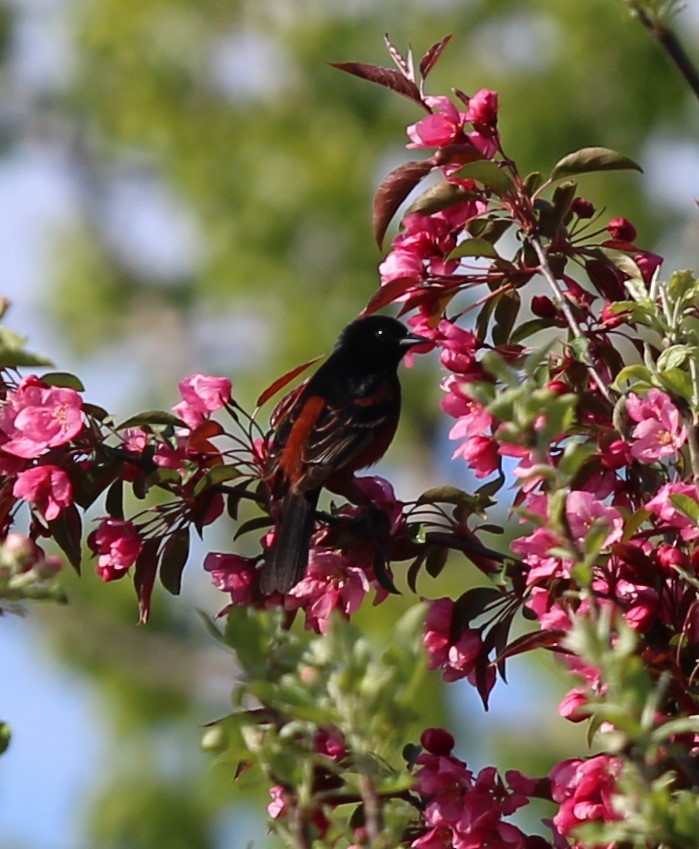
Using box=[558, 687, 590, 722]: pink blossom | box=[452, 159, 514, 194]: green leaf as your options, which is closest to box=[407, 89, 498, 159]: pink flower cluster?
box=[452, 159, 514, 194]: green leaf

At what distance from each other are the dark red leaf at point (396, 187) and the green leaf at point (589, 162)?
20 cm

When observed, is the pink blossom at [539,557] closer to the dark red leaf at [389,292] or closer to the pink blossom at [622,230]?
the dark red leaf at [389,292]

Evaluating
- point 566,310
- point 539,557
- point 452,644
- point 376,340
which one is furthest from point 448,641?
point 376,340

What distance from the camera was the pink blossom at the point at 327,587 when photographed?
6.72 ft

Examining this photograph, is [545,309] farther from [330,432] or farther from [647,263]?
[330,432]

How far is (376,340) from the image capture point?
13.6 ft

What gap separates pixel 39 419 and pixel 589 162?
34.7 inches

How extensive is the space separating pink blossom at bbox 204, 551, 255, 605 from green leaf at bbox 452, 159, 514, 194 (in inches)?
24.2

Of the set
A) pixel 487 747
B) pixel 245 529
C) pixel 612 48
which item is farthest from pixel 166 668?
pixel 245 529

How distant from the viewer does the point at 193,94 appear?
50.3ft

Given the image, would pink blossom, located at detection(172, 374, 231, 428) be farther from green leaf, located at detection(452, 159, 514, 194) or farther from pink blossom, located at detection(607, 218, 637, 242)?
pink blossom, located at detection(607, 218, 637, 242)

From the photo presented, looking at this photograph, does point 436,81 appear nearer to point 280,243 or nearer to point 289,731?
point 280,243

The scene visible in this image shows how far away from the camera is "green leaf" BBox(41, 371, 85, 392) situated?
2.00m

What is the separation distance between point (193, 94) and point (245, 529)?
13.7 metres
